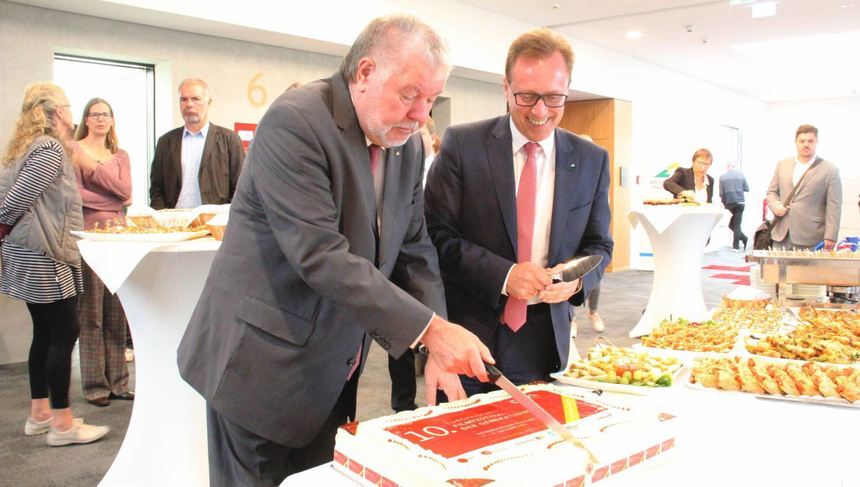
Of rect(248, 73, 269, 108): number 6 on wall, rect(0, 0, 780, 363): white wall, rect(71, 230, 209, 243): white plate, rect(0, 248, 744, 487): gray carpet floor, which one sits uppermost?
rect(0, 0, 780, 363): white wall

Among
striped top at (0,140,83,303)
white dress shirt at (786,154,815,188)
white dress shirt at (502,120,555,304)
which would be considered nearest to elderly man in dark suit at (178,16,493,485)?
white dress shirt at (502,120,555,304)

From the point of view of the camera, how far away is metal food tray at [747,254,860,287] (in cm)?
301

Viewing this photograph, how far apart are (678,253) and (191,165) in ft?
12.0

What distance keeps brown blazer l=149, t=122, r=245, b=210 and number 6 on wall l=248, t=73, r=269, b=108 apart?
200 centimetres

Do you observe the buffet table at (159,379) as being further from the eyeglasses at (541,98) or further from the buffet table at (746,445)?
the buffet table at (746,445)

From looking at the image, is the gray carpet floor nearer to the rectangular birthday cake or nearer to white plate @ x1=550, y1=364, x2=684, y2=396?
white plate @ x1=550, y1=364, x2=684, y2=396

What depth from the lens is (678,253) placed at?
5.58 m

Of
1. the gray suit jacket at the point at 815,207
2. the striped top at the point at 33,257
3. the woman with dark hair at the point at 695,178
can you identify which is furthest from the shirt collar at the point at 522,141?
the woman with dark hair at the point at 695,178

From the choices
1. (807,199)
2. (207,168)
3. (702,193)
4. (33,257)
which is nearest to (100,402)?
(33,257)

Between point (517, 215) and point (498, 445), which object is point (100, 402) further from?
point (498, 445)

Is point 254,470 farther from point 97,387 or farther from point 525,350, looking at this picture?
point 97,387

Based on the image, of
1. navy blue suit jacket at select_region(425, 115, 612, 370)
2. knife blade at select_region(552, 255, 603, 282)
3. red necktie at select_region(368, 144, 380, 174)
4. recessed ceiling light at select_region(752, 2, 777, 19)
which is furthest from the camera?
recessed ceiling light at select_region(752, 2, 777, 19)

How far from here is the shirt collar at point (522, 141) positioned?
1.89m

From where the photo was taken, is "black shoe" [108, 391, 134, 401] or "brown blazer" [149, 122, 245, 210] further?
"brown blazer" [149, 122, 245, 210]
